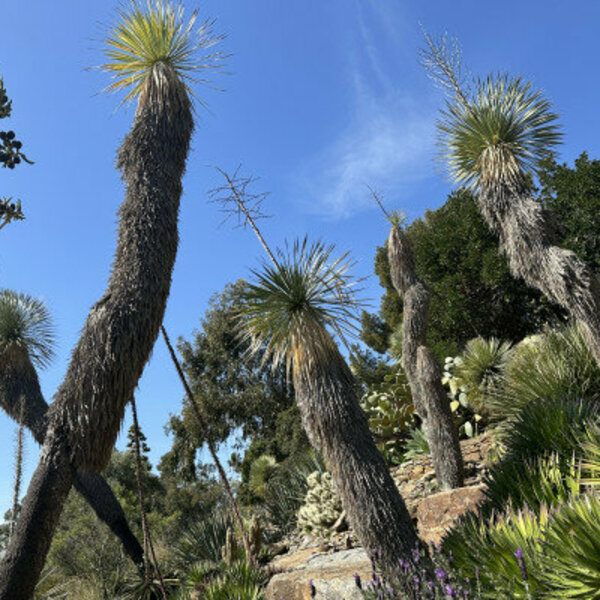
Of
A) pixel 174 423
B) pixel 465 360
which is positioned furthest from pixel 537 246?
pixel 174 423

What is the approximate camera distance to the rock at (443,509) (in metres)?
6.49

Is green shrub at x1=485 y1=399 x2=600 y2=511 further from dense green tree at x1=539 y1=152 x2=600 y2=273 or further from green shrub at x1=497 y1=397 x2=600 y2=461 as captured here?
dense green tree at x1=539 y1=152 x2=600 y2=273

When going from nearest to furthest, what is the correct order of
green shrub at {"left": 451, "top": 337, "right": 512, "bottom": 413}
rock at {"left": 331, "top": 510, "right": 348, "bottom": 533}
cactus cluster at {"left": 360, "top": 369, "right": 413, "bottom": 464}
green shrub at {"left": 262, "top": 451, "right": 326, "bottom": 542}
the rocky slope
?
the rocky slope < rock at {"left": 331, "top": 510, "right": 348, "bottom": 533} < green shrub at {"left": 262, "top": 451, "right": 326, "bottom": 542} < green shrub at {"left": 451, "top": 337, "right": 512, "bottom": 413} < cactus cluster at {"left": 360, "top": 369, "right": 413, "bottom": 464}

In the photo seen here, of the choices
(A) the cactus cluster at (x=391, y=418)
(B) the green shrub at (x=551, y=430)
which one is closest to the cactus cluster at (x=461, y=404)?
(A) the cactus cluster at (x=391, y=418)

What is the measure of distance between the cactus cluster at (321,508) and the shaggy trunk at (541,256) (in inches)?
205

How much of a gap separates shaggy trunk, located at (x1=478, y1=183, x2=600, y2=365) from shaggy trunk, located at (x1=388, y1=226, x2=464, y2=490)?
1.86 metres

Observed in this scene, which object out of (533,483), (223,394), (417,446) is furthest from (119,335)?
(223,394)

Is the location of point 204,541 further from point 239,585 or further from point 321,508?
point 239,585

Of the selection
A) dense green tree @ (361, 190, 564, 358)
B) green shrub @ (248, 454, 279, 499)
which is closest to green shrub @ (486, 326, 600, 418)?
dense green tree @ (361, 190, 564, 358)

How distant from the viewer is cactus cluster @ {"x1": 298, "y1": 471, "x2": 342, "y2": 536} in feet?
30.7

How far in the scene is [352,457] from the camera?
5.85 metres

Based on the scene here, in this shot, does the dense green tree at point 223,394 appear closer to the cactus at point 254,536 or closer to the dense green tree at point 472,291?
the dense green tree at point 472,291

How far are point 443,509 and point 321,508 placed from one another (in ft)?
11.6

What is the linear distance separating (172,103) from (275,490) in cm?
941
